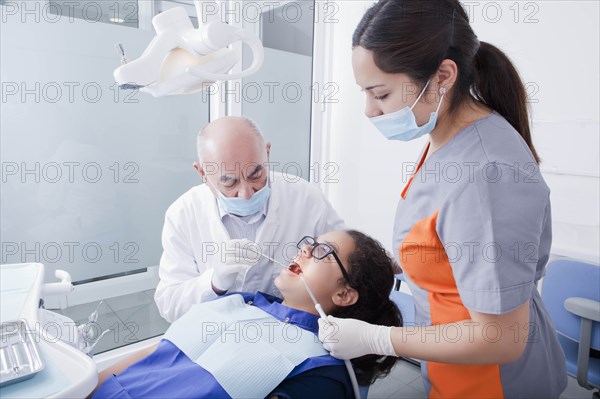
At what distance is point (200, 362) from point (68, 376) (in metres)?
0.39

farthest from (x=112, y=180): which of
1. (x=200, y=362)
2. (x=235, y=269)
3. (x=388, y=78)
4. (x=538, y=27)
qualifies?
(x=538, y=27)

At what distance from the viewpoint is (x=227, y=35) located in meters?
0.96

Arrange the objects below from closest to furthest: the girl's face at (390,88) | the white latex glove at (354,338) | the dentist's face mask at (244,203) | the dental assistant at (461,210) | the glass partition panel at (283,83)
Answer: the dental assistant at (461,210) → the girl's face at (390,88) → the white latex glove at (354,338) → the dentist's face mask at (244,203) → the glass partition panel at (283,83)

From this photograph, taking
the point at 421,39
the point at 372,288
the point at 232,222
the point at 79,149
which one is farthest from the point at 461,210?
the point at 79,149

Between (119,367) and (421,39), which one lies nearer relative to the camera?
(421,39)

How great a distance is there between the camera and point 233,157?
1.49 m

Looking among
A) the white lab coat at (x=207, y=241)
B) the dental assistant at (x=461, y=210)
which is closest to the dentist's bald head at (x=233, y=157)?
the white lab coat at (x=207, y=241)

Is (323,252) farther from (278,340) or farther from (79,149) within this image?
(79,149)

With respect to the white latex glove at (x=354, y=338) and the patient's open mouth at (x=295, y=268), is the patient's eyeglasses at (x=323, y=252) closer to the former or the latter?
the patient's open mouth at (x=295, y=268)

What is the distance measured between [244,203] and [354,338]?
0.61 meters

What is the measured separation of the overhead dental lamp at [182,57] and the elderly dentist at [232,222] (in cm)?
49

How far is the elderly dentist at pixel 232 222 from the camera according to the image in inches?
59.1

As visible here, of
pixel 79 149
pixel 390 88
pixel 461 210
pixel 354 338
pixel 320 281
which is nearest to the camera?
pixel 461 210

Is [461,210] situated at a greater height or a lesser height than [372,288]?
greater
